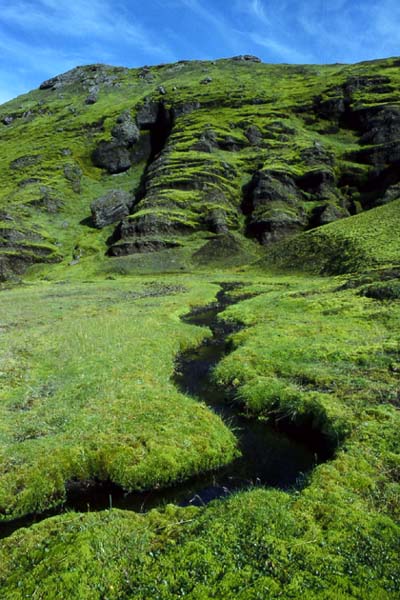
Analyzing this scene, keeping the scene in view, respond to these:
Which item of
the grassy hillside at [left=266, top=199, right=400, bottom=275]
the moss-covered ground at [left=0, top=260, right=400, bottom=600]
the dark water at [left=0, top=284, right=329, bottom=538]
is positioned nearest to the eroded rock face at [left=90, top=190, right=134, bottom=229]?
the grassy hillside at [left=266, top=199, right=400, bottom=275]

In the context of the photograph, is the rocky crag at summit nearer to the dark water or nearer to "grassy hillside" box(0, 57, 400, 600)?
"grassy hillside" box(0, 57, 400, 600)

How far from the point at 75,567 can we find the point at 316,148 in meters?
186

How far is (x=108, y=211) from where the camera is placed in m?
159

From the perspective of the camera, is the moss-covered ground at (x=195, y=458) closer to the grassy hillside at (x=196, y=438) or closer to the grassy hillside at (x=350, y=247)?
the grassy hillside at (x=196, y=438)

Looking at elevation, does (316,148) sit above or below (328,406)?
above

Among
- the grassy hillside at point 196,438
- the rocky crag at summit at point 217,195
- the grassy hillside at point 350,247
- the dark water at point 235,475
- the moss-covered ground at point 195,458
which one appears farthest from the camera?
the rocky crag at summit at point 217,195

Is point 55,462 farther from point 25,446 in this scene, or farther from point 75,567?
point 75,567

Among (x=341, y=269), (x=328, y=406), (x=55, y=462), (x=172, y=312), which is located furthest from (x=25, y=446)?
(x=341, y=269)

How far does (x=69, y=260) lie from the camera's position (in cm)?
13350

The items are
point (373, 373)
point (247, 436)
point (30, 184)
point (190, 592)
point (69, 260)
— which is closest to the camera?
point (190, 592)

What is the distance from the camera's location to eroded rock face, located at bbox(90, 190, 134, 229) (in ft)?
517

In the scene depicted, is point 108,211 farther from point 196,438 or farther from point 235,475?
point 235,475

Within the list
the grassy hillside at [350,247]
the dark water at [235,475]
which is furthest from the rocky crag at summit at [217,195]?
the dark water at [235,475]

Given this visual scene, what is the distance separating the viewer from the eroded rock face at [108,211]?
6206 inches
